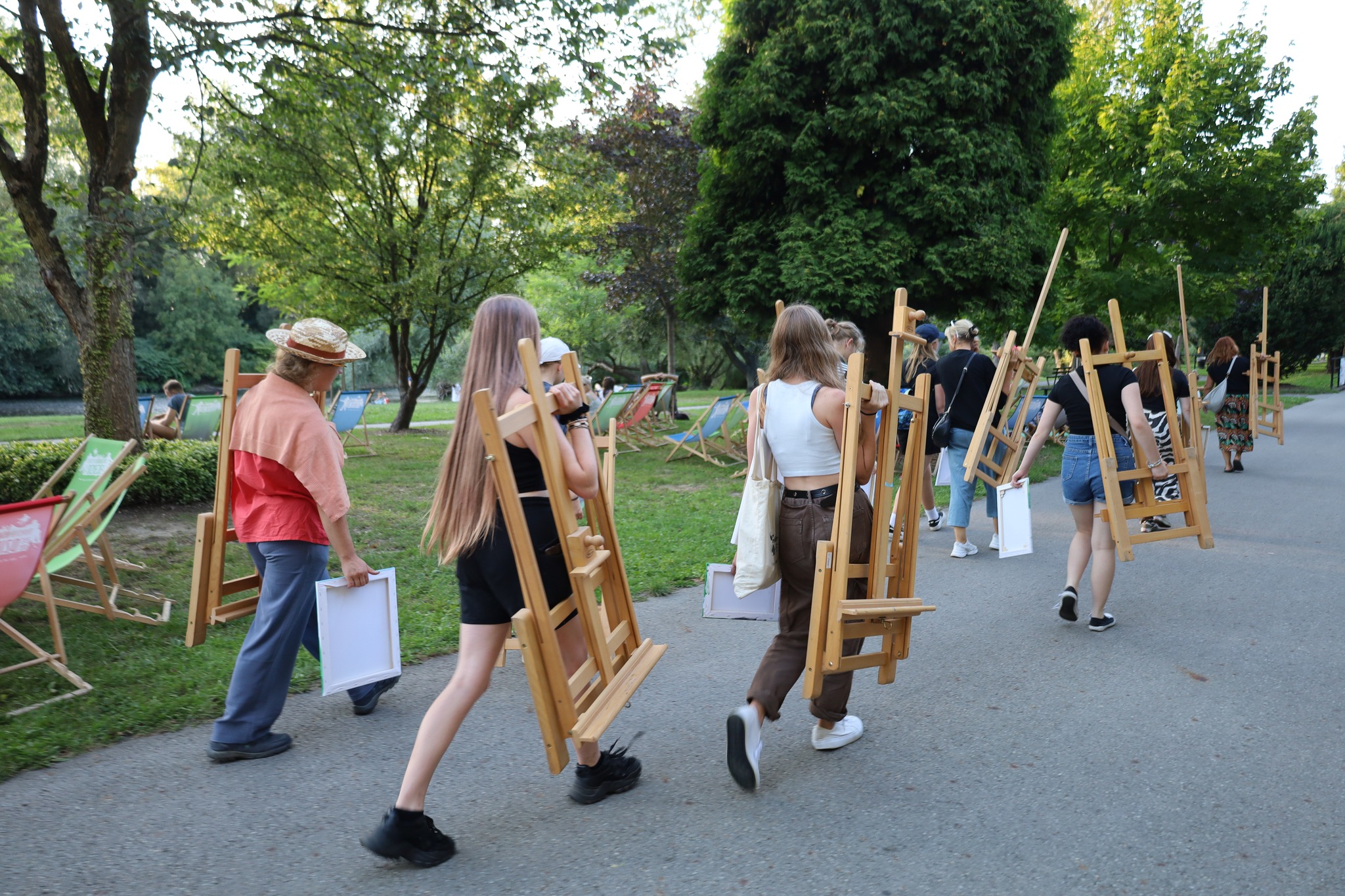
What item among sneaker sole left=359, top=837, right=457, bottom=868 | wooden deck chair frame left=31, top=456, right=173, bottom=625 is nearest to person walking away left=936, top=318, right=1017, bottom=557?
sneaker sole left=359, top=837, right=457, bottom=868

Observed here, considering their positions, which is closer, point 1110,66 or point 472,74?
point 472,74

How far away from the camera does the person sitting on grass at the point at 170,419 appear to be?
1230 centimetres

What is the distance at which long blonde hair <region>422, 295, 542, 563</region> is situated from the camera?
2865 mm

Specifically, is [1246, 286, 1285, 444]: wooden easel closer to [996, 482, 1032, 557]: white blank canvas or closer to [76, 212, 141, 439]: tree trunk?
[996, 482, 1032, 557]: white blank canvas

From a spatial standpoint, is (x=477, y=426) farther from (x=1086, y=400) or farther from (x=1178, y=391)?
(x=1178, y=391)

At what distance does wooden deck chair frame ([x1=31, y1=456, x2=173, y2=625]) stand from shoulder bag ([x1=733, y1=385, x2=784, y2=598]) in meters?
3.49

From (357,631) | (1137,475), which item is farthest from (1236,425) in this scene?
(357,631)

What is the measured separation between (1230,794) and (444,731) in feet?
8.83

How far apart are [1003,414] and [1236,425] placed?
267 inches

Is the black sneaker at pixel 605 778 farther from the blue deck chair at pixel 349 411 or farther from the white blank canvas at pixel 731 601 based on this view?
the blue deck chair at pixel 349 411

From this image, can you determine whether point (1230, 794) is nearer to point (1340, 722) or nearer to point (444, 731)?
point (1340, 722)

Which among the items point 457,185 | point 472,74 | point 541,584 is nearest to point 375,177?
point 457,185

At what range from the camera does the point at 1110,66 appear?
780 inches

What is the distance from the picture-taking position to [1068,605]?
5.38 m
